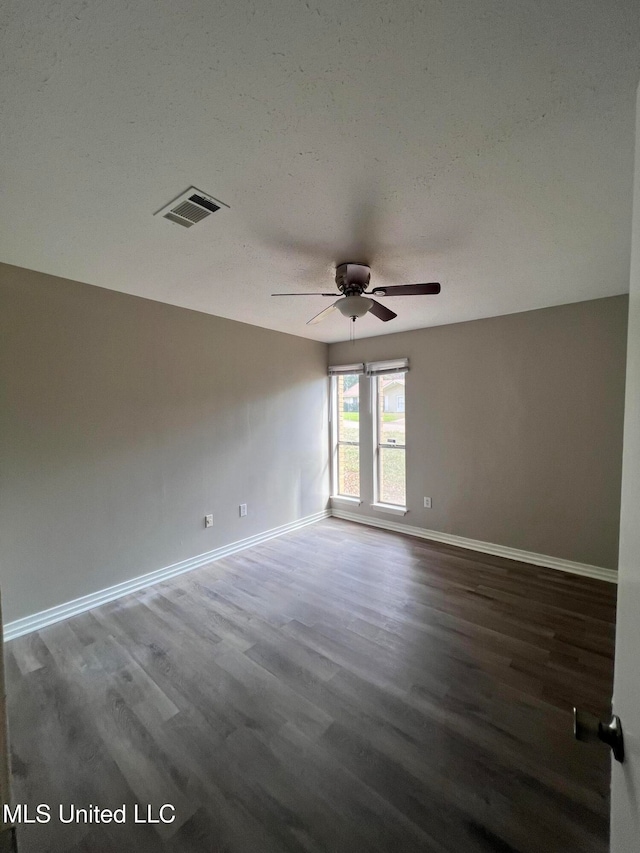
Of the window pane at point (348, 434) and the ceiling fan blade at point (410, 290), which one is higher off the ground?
the ceiling fan blade at point (410, 290)

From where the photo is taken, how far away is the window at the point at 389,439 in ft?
13.7

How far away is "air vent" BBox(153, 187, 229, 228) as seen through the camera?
152 cm

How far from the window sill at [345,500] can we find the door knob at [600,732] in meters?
3.90

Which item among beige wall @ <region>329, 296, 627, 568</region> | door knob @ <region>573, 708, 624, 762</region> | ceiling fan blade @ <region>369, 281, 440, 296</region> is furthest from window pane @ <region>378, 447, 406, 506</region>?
door knob @ <region>573, 708, 624, 762</region>

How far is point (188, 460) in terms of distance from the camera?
3156 millimetres

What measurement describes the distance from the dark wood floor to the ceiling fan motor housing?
2.26 metres

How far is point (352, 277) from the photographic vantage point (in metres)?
2.13

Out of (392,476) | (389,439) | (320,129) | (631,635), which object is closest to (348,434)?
(389,439)

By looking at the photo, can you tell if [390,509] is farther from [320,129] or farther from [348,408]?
[320,129]

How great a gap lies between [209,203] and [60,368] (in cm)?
169

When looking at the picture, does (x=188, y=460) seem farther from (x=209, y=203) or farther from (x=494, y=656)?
(x=494, y=656)

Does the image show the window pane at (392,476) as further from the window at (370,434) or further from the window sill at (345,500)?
the window sill at (345,500)

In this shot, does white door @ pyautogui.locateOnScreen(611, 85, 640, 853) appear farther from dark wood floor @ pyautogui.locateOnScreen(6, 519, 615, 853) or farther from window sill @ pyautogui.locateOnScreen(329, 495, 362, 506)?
window sill @ pyautogui.locateOnScreen(329, 495, 362, 506)

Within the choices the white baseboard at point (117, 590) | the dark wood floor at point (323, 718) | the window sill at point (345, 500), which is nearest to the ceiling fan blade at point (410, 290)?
the dark wood floor at point (323, 718)
